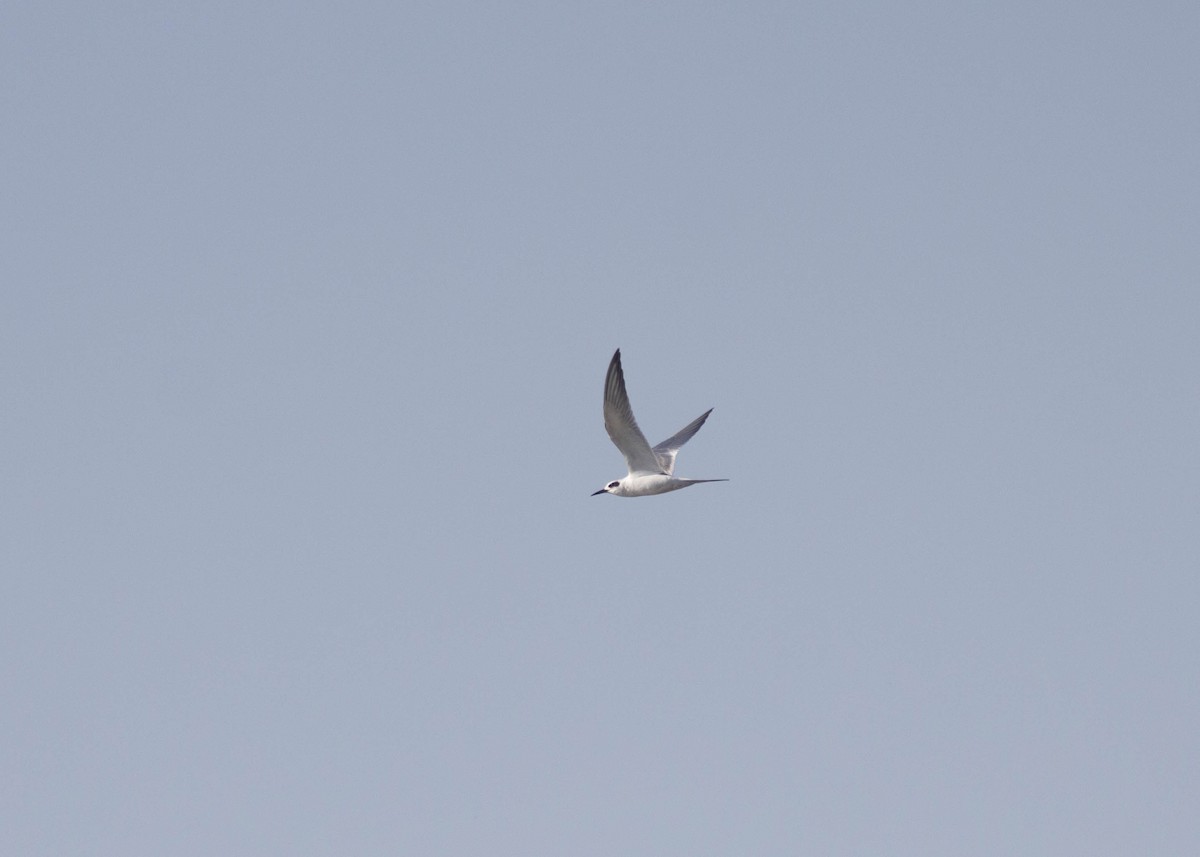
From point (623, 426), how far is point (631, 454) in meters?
1.51

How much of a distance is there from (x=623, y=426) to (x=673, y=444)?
482cm

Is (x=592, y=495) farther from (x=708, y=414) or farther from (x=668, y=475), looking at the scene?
(x=708, y=414)

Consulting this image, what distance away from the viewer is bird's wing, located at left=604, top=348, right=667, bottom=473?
3994 cm

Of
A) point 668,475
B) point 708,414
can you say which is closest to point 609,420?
point 668,475

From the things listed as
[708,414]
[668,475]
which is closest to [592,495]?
[668,475]

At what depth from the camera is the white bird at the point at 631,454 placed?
132ft

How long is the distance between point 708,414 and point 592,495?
5.79 meters

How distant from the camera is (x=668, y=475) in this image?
4266 cm

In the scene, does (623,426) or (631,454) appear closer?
(623,426)

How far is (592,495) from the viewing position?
4331 cm

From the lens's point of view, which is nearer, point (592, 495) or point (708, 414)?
point (592, 495)

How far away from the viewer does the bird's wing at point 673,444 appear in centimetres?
4350

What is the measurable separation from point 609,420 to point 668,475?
9.45 ft

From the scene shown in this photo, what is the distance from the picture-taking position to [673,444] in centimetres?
4528
